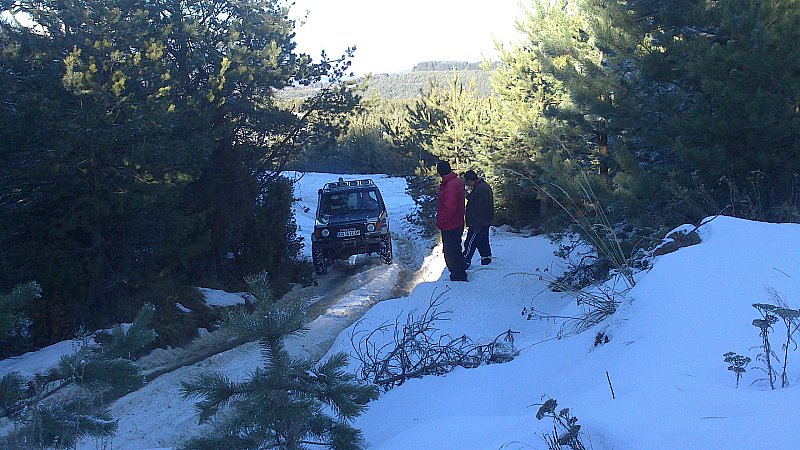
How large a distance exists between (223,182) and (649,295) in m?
10.7

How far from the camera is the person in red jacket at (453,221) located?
10.3 m

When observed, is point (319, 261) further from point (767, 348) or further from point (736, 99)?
point (767, 348)

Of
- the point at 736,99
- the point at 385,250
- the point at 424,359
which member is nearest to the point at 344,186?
the point at 385,250

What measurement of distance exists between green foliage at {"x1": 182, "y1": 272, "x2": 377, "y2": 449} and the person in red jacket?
6.77 m

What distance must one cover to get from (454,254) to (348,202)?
5883mm

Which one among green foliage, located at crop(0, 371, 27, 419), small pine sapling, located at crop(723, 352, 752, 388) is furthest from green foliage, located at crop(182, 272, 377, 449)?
small pine sapling, located at crop(723, 352, 752, 388)

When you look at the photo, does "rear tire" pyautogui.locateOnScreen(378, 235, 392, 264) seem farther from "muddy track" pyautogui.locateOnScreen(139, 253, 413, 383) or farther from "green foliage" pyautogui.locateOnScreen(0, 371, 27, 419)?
"green foliage" pyautogui.locateOnScreen(0, 371, 27, 419)

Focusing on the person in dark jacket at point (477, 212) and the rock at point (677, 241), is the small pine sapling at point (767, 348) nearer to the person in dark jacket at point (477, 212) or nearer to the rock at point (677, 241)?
the rock at point (677, 241)

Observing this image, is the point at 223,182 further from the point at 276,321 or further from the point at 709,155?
the point at 276,321

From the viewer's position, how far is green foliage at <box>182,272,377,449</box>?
3232mm

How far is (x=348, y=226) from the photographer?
577 inches

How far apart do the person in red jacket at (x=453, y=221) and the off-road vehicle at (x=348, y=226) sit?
14.7ft

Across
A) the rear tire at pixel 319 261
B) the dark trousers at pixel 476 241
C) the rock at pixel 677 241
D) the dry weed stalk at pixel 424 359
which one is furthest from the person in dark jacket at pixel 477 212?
the rock at pixel 677 241

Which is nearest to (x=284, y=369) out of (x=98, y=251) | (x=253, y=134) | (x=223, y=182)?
(x=98, y=251)
